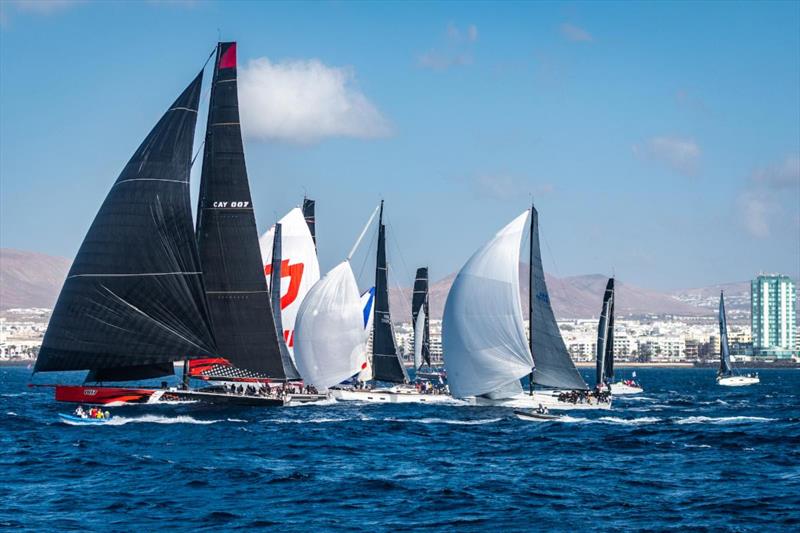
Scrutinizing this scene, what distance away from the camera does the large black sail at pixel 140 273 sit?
66750 millimetres

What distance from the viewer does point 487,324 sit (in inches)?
2896

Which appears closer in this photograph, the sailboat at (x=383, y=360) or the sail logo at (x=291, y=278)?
the sailboat at (x=383, y=360)

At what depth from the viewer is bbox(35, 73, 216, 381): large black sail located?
66750 millimetres

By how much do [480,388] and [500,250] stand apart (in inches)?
348

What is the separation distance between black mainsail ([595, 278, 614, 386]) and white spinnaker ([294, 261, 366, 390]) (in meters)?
33.7

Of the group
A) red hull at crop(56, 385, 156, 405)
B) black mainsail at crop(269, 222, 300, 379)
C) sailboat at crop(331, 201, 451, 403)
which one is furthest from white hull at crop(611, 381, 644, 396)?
red hull at crop(56, 385, 156, 405)

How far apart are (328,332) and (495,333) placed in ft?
49.7

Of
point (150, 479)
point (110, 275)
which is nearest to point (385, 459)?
point (150, 479)

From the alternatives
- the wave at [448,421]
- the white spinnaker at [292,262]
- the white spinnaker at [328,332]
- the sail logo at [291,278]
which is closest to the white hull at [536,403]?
the wave at [448,421]

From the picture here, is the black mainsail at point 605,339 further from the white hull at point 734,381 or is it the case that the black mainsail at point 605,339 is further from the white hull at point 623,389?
the white hull at point 734,381

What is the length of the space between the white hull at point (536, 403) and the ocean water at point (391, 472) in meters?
3.85

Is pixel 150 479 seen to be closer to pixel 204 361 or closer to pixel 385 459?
pixel 385 459

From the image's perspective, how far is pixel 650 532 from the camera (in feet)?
112

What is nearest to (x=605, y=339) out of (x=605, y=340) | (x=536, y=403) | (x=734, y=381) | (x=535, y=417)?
(x=605, y=340)
